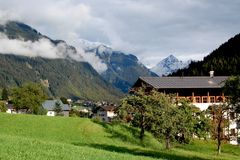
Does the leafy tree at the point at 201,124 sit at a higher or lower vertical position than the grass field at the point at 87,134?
higher

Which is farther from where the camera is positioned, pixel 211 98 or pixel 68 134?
pixel 211 98

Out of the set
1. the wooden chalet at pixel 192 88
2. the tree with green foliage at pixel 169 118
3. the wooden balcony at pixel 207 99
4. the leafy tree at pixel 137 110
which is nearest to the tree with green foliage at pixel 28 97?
the wooden chalet at pixel 192 88

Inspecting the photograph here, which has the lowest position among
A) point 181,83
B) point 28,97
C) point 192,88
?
point 28,97

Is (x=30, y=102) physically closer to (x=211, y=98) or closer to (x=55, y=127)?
(x=211, y=98)

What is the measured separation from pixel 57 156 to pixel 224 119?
53.6 meters

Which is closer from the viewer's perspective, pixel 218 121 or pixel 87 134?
pixel 87 134

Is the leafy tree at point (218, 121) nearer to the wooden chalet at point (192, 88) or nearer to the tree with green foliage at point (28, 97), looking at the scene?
the wooden chalet at point (192, 88)

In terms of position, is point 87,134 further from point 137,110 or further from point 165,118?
point 165,118

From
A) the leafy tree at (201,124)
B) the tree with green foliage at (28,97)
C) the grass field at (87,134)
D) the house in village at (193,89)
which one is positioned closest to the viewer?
the grass field at (87,134)

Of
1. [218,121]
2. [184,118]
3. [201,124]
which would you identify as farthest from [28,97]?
[184,118]

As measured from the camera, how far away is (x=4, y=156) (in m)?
26.9

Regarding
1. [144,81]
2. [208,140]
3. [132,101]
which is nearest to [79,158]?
[132,101]

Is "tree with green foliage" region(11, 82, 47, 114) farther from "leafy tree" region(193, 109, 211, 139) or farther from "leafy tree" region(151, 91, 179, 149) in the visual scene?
"leafy tree" region(151, 91, 179, 149)

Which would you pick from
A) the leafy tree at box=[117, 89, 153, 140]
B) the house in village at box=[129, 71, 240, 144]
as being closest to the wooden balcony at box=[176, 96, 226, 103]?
the house in village at box=[129, 71, 240, 144]
